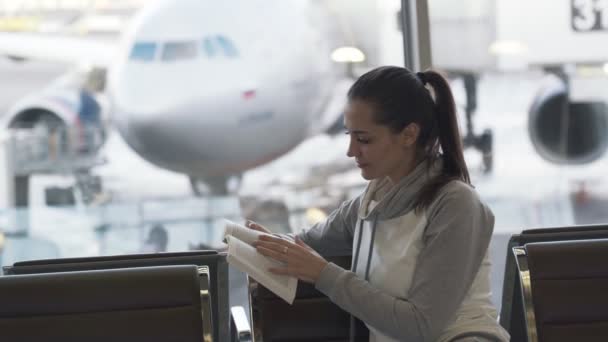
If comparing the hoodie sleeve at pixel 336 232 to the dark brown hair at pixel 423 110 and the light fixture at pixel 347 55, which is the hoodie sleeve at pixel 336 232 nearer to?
the dark brown hair at pixel 423 110

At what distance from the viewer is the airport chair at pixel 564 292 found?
1.77 m

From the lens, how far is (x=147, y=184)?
399cm

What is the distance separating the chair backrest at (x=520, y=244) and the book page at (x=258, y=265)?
633 millimetres

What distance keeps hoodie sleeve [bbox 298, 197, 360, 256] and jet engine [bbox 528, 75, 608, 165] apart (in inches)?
98.5

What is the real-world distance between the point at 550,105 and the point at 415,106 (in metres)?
2.89

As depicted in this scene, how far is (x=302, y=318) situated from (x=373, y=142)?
17.5 inches

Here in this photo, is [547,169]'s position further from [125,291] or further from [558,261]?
[125,291]

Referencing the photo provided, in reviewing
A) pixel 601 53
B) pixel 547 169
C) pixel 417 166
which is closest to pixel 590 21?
pixel 601 53

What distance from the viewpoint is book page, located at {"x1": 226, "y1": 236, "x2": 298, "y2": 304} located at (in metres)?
1.61

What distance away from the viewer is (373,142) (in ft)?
5.27

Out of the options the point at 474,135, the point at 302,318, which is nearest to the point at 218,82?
the point at 474,135

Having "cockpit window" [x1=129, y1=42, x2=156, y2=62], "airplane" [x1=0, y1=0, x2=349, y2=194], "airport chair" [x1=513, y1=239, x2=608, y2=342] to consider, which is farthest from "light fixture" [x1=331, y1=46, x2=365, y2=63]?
"airport chair" [x1=513, y1=239, x2=608, y2=342]

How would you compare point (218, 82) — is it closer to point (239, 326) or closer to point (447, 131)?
point (239, 326)

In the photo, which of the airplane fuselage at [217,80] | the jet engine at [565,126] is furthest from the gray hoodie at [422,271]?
the jet engine at [565,126]
